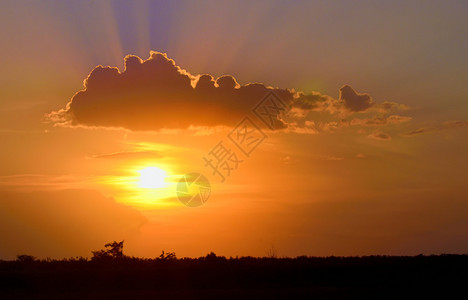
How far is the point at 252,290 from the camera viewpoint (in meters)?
33.5

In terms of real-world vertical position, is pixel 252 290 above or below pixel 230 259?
below

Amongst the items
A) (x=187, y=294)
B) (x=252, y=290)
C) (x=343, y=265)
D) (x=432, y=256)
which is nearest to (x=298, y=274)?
(x=343, y=265)

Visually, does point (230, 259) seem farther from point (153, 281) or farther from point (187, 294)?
point (187, 294)

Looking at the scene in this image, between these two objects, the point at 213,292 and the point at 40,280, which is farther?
the point at 40,280

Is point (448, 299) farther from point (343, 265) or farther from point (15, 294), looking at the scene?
point (15, 294)

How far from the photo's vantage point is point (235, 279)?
37656mm

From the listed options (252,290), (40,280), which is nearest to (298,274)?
(252,290)

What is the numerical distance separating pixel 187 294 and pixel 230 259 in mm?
12552

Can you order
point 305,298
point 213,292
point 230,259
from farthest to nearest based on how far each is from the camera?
point 230,259 < point 213,292 < point 305,298

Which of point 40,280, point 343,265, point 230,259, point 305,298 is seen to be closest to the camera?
point 305,298

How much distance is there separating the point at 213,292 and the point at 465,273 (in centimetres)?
1874

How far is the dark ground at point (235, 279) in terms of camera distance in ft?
105

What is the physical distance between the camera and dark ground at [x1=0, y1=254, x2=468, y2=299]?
32094 millimetres

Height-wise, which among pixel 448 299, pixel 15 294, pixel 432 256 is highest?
pixel 432 256
